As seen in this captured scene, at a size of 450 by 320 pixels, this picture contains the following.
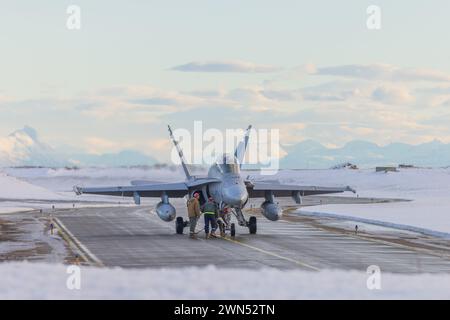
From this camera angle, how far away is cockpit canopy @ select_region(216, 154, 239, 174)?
3419cm

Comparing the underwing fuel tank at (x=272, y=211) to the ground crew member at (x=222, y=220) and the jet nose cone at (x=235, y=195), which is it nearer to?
the ground crew member at (x=222, y=220)

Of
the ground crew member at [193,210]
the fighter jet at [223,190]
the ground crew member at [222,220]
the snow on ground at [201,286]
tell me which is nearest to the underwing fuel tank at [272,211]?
the fighter jet at [223,190]

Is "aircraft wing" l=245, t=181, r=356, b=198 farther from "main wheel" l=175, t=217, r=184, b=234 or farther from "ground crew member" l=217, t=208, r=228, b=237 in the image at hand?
"main wheel" l=175, t=217, r=184, b=234

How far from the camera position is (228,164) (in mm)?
34250

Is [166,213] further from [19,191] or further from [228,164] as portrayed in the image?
[19,191]

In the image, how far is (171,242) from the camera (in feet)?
102

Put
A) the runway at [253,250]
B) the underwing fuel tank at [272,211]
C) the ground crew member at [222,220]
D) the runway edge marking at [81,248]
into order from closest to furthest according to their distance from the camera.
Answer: the runway at [253,250] → the runway edge marking at [81,248] → the ground crew member at [222,220] → the underwing fuel tank at [272,211]

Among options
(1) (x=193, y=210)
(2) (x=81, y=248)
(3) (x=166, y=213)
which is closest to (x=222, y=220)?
(1) (x=193, y=210)

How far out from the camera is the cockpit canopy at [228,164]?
34.2 m

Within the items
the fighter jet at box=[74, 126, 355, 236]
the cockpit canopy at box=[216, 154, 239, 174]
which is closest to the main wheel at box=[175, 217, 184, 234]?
the fighter jet at box=[74, 126, 355, 236]

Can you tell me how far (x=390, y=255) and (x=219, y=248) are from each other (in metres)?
5.43

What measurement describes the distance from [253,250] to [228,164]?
7521mm
